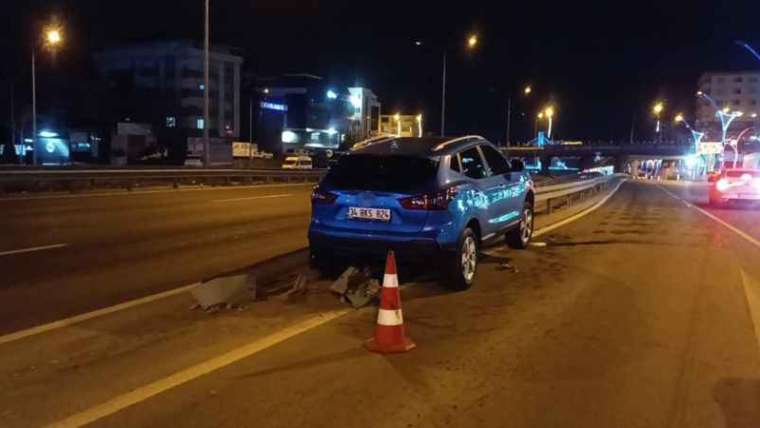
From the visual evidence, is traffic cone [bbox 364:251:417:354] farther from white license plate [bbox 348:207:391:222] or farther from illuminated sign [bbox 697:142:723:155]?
illuminated sign [bbox 697:142:723:155]

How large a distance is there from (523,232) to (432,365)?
7.48 metres

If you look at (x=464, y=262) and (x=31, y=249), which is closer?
(x=464, y=262)

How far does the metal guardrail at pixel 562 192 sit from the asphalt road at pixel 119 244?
20.1 feet

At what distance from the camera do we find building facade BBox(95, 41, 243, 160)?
96.7 meters

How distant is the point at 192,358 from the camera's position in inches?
261

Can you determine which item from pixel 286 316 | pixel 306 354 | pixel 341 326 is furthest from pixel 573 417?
pixel 286 316

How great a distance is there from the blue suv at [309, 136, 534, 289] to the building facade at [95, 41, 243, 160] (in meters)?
87.1

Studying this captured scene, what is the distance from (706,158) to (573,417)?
372ft

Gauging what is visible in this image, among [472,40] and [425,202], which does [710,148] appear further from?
[425,202]

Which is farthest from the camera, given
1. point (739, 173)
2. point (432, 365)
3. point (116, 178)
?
point (739, 173)

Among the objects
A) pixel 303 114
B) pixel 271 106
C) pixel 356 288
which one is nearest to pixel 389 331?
pixel 356 288

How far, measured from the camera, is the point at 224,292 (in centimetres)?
870

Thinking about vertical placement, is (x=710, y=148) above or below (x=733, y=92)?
below

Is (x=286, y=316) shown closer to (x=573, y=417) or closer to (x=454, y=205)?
(x=454, y=205)
